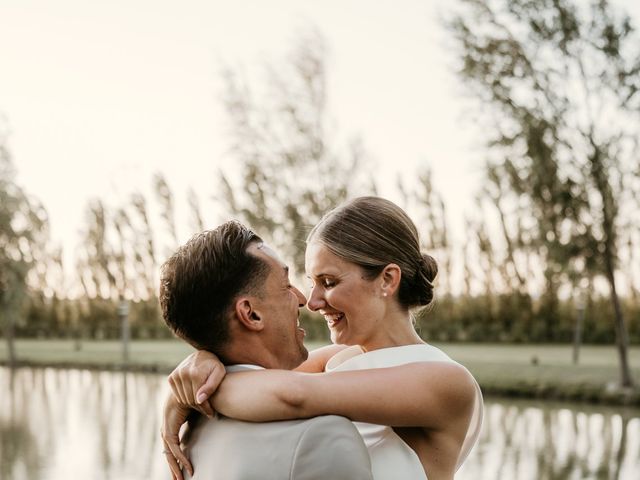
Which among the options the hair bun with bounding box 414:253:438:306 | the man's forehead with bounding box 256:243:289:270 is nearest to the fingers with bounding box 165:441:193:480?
the man's forehead with bounding box 256:243:289:270

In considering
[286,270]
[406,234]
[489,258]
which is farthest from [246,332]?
[489,258]

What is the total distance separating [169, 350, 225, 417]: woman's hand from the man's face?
4.4 inches

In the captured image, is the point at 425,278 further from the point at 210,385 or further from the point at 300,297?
the point at 210,385

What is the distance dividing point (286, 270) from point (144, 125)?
27397mm

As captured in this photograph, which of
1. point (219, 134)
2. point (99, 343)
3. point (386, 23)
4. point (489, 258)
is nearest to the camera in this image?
point (386, 23)

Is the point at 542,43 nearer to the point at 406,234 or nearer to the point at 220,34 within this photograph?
the point at 220,34

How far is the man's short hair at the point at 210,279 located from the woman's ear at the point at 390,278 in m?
0.43

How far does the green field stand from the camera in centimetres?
1458

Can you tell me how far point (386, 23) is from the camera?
1933 cm

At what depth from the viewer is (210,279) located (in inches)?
68.2

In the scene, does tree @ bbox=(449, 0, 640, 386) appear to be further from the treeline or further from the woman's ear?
the woman's ear

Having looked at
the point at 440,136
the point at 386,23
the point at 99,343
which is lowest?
the point at 99,343

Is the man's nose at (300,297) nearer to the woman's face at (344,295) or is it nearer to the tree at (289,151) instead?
the woman's face at (344,295)

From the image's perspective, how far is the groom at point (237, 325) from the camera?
1564mm
